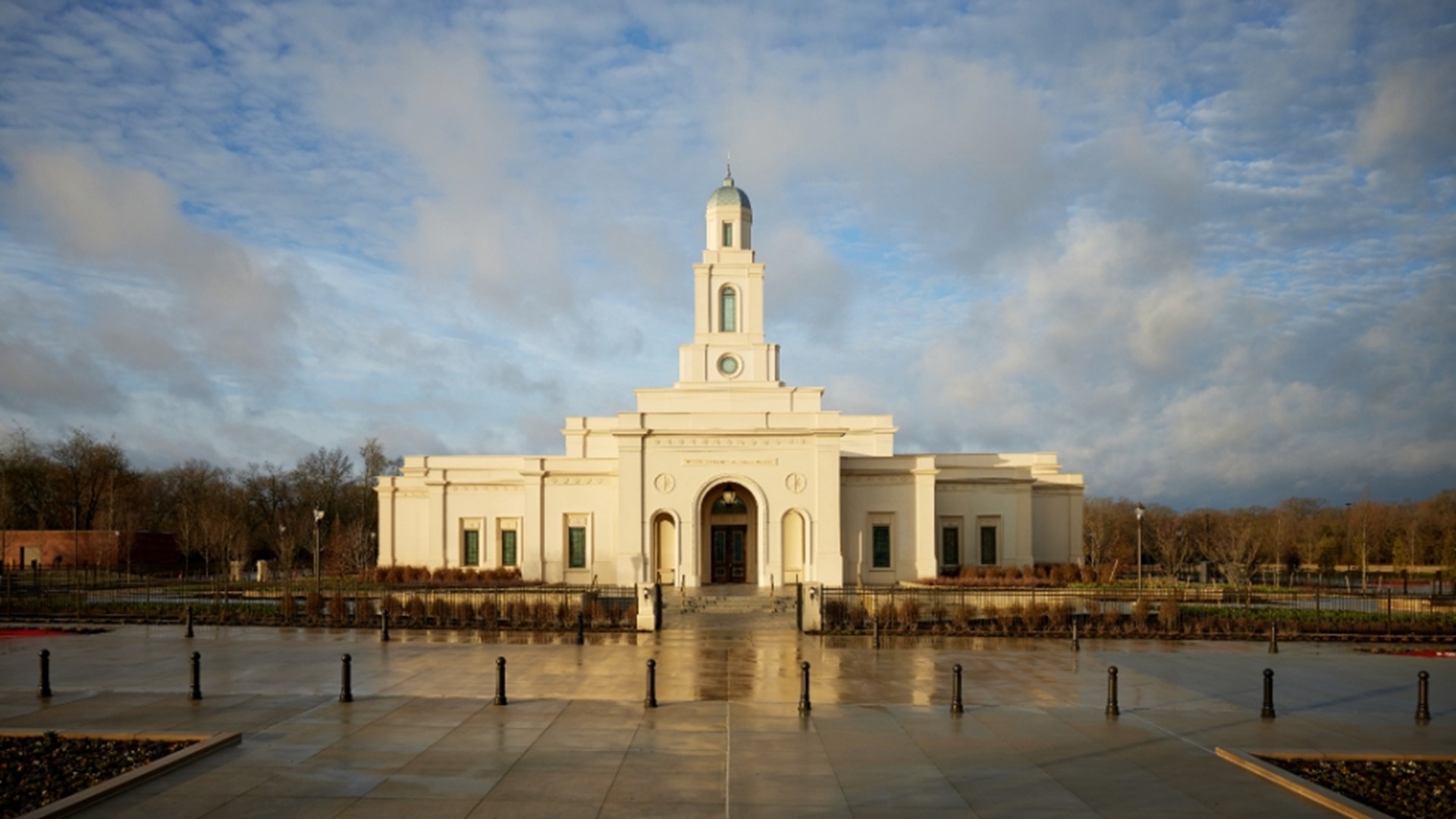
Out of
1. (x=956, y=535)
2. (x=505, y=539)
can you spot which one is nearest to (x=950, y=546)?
(x=956, y=535)

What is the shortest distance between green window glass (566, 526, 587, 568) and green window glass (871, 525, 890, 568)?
1289 cm

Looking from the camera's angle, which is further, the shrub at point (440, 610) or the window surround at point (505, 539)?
the window surround at point (505, 539)

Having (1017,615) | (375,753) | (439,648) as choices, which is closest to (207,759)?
(375,753)

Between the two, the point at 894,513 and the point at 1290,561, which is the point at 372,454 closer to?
the point at 894,513

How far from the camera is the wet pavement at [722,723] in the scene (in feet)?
34.3

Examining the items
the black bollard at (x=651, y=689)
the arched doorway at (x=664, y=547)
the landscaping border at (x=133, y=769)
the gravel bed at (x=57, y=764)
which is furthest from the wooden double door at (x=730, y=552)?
the gravel bed at (x=57, y=764)

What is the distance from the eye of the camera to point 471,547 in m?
48.3

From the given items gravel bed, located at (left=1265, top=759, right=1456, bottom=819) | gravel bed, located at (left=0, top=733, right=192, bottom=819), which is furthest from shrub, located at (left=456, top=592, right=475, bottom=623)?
gravel bed, located at (left=1265, top=759, right=1456, bottom=819)

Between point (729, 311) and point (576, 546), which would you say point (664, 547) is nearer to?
point (576, 546)

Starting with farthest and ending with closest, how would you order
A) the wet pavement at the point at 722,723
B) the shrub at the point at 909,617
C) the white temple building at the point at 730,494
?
the white temple building at the point at 730,494
the shrub at the point at 909,617
the wet pavement at the point at 722,723

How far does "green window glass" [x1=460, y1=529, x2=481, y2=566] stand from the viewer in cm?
4812

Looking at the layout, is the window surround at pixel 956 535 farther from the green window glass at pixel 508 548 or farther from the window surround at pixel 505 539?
the green window glass at pixel 508 548

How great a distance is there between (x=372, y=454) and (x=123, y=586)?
42945 millimetres

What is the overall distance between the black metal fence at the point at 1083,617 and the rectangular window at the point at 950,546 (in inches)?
650
